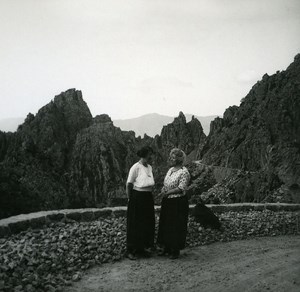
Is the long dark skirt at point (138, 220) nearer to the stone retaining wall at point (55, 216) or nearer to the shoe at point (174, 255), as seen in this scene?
the shoe at point (174, 255)

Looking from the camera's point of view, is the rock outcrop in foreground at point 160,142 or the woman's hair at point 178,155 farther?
the rock outcrop in foreground at point 160,142

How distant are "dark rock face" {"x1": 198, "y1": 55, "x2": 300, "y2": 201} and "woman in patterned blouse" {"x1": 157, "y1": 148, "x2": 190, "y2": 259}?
141 feet

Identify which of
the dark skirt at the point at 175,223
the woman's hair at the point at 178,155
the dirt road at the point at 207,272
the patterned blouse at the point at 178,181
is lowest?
the dirt road at the point at 207,272

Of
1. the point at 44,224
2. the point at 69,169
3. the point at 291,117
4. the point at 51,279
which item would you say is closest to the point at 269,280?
the point at 51,279

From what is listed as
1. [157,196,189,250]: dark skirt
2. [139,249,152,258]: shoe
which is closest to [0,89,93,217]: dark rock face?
[139,249,152,258]: shoe

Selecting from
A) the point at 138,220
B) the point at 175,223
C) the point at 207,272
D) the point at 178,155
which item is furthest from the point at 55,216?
the point at 207,272

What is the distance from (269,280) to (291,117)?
5828 cm

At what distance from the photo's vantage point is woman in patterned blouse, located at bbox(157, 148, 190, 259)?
5.84 metres

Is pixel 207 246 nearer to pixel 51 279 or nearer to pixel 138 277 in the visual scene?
pixel 138 277

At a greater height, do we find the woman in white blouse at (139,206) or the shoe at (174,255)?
the woman in white blouse at (139,206)

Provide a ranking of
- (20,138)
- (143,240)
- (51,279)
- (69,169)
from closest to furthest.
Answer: (51,279), (143,240), (20,138), (69,169)

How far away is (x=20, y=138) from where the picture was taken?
243ft

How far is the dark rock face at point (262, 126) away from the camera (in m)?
58.5

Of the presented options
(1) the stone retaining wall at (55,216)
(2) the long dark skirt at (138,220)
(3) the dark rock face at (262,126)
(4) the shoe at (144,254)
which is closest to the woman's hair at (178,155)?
(2) the long dark skirt at (138,220)
